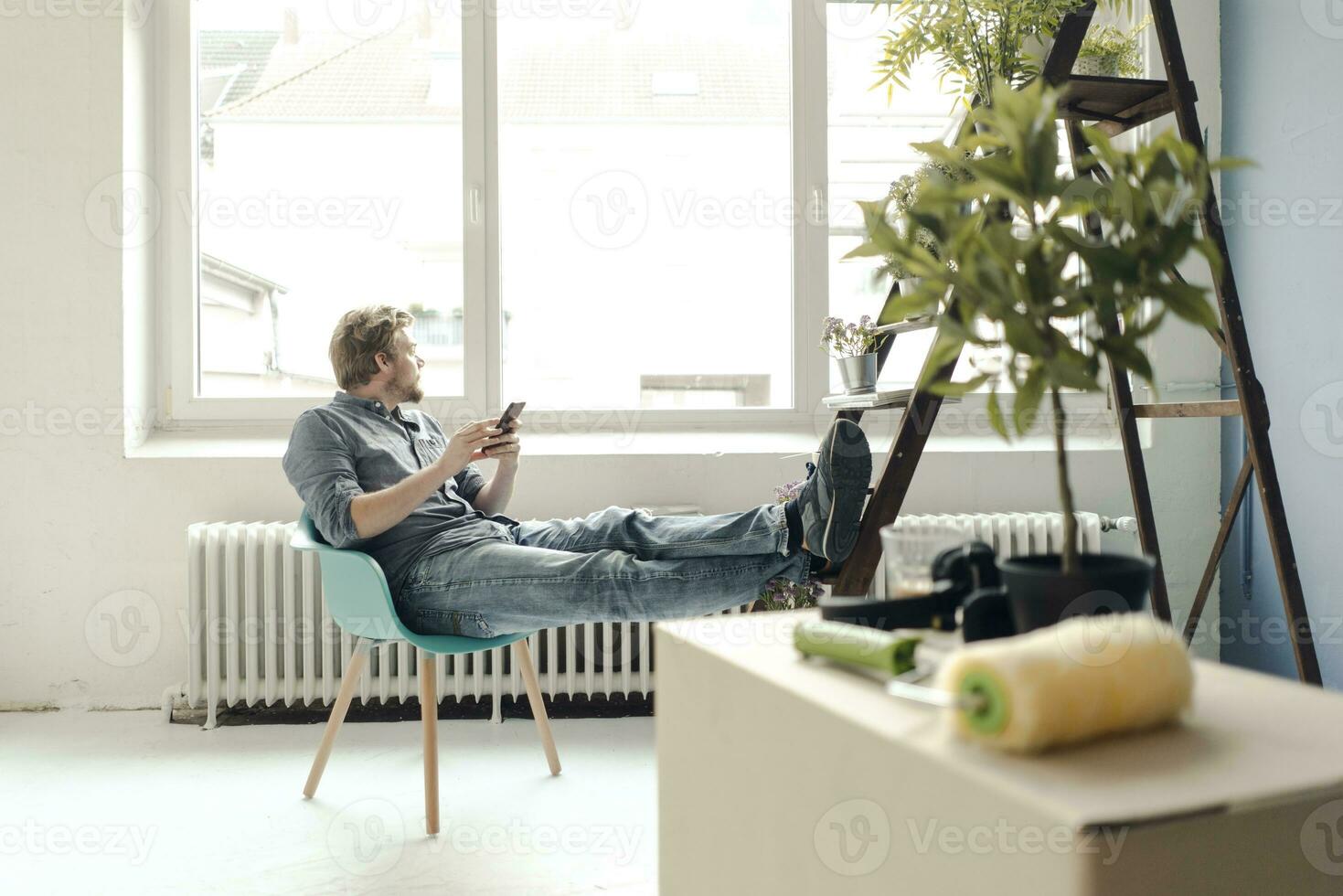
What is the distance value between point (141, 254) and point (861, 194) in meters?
2.22

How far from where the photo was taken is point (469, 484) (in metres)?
2.50

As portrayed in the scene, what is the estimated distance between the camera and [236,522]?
2.69 metres

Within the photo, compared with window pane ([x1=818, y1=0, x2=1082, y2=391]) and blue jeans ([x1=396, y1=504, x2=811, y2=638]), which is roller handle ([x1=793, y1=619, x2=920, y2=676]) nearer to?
blue jeans ([x1=396, y1=504, x2=811, y2=638])

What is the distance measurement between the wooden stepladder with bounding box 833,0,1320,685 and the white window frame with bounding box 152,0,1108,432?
3.52 ft

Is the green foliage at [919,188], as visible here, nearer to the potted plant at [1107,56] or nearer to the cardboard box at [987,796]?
the potted plant at [1107,56]

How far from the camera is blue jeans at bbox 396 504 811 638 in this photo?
1918 millimetres

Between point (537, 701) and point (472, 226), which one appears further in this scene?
point (472, 226)

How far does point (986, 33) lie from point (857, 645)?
1447 millimetres

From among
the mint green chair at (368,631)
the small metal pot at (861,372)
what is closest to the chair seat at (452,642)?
the mint green chair at (368,631)

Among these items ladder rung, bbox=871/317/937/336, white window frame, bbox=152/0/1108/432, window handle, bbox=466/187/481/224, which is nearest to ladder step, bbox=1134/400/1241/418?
ladder rung, bbox=871/317/937/336

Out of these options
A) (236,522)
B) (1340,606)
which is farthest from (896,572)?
(236,522)

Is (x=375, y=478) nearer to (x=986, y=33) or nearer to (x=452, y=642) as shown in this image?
(x=452, y=642)

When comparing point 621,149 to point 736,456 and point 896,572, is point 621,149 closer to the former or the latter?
point 736,456

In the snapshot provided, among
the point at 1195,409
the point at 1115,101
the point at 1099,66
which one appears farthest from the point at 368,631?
the point at 1099,66
